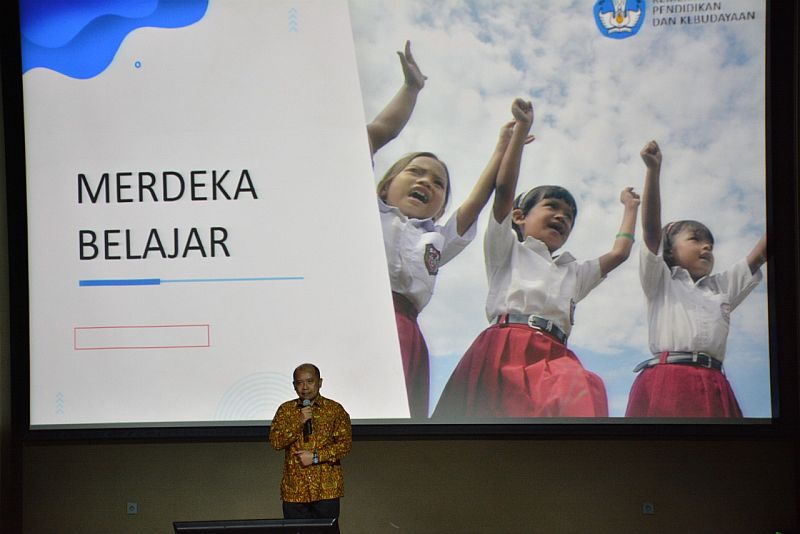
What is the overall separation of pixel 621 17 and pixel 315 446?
276cm

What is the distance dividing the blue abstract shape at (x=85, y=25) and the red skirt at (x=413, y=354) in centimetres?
197

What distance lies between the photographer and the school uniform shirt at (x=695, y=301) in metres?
5.13

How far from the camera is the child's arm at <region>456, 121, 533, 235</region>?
5.21 metres

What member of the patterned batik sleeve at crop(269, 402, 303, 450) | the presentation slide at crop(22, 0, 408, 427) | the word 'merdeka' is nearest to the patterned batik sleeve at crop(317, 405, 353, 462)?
the patterned batik sleeve at crop(269, 402, 303, 450)

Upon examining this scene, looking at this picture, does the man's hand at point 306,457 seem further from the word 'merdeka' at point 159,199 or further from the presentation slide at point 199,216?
the word 'merdeka' at point 159,199

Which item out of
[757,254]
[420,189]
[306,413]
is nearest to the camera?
[306,413]

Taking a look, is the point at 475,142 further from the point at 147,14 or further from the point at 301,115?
the point at 147,14

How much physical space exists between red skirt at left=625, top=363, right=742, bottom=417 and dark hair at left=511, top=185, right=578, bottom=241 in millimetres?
928

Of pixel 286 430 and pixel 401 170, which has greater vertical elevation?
pixel 401 170

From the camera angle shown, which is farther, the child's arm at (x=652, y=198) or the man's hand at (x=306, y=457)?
the child's arm at (x=652, y=198)

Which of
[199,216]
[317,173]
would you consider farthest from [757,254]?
[199,216]

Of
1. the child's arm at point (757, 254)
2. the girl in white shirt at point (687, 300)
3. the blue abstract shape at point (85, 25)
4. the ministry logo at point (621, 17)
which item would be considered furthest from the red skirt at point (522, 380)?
the blue abstract shape at point (85, 25)

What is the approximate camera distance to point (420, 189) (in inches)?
207

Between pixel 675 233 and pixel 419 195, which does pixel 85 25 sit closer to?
pixel 419 195
